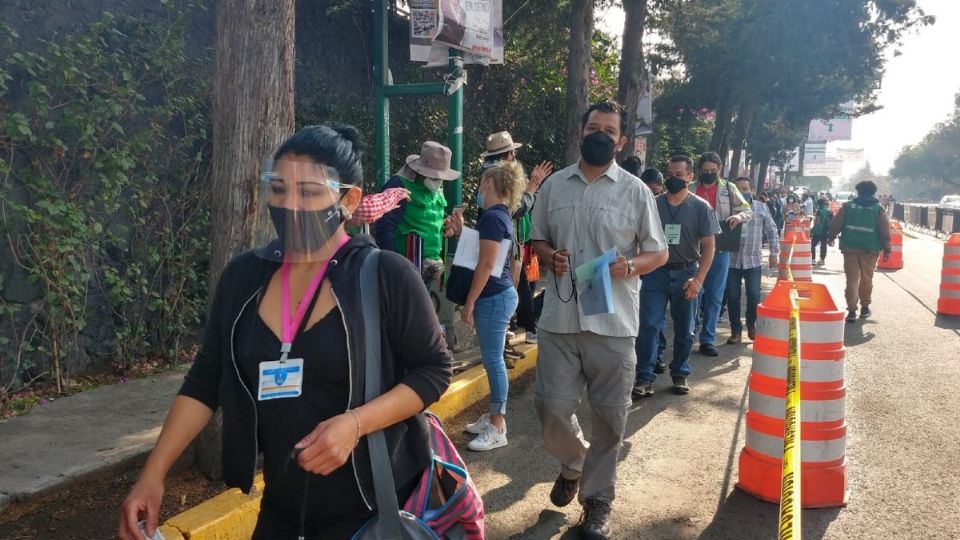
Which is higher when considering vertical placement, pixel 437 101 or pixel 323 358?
pixel 437 101

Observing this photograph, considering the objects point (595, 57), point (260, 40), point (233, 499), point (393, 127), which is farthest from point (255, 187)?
point (595, 57)

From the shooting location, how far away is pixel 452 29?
752 centimetres

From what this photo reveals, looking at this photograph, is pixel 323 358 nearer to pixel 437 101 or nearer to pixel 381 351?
pixel 381 351

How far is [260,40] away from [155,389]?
304 centimetres

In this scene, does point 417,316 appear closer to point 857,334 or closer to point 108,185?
point 108,185

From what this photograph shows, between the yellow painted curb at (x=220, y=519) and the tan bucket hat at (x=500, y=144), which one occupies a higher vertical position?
the tan bucket hat at (x=500, y=144)

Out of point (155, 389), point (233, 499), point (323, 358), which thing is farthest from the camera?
point (155, 389)

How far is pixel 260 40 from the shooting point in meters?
3.96

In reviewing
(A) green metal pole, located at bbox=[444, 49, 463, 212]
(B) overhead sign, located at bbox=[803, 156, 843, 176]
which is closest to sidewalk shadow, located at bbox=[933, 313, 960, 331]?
(A) green metal pole, located at bbox=[444, 49, 463, 212]

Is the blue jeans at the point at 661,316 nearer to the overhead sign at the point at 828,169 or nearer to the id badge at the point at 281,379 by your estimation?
the id badge at the point at 281,379

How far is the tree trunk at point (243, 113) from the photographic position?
3.96 m

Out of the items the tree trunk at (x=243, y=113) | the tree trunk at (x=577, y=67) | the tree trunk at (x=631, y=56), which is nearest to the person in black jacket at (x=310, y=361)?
the tree trunk at (x=243, y=113)

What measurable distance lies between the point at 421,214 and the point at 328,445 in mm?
4197

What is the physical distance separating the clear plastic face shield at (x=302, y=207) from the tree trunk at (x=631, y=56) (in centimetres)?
1089
